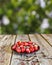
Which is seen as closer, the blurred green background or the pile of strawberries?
the pile of strawberries

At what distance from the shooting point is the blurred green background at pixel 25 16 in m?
3.07

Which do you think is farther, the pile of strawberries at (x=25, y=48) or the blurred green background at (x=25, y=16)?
the blurred green background at (x=25, y=16)

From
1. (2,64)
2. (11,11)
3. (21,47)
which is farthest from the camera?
(11,11)

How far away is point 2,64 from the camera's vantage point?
1.03 metres

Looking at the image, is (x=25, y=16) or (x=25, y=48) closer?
(x=25, y=48)

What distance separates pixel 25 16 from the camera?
3.12 metres

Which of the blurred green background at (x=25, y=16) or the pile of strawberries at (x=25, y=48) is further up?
the pile of strawberries at (x=25, y=48)

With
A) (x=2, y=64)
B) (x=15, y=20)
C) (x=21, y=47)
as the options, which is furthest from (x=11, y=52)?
(x=15, y=20)

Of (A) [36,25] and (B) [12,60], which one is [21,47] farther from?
(A) [36,25]

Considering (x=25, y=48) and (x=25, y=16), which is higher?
(x=25, y=48)

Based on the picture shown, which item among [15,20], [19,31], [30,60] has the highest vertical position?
[30,60]

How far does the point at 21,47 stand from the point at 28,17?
6.52 feet

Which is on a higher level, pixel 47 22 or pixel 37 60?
pixel 37 60

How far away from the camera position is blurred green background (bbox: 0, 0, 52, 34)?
307cm
